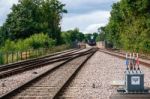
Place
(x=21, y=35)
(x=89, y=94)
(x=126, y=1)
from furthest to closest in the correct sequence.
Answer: (x=21, y=35), (x=126, y=1), (x=89, y=94)

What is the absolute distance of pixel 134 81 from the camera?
1424cm

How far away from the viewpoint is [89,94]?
17.8m

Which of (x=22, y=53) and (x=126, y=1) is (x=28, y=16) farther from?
(x=22, y=53)

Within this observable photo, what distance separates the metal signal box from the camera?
14188 mm

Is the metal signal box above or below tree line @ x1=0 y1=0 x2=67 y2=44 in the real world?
below

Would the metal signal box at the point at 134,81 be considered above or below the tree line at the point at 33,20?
below

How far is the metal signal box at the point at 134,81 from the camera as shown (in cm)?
1419

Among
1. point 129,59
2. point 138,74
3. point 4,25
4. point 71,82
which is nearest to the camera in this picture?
point 138,74

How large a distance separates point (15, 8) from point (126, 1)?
47282 millimetres

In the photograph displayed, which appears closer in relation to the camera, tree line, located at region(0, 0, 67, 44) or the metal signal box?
the metal signal box

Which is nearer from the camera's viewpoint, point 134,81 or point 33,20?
point 134,81

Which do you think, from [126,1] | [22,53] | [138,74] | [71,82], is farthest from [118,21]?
[138,74]

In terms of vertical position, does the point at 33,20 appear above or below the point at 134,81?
above

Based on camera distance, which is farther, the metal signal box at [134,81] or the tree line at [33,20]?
the tree line at [33,20]
